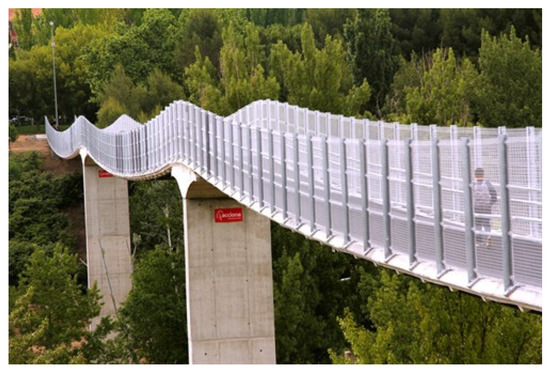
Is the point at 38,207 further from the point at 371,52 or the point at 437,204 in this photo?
the point at 437,204

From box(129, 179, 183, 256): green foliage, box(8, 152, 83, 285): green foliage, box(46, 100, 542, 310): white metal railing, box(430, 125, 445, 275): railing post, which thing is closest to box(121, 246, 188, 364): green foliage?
box(129, 179, 183, 256): green foliage

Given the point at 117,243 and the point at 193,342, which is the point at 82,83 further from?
the point at 193,342

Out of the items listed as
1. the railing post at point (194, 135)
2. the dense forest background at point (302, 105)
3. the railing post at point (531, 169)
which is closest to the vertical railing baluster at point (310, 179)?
the railing post at point (531, 169)

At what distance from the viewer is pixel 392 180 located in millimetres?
19438

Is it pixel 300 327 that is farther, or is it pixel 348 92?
pixel 348 92

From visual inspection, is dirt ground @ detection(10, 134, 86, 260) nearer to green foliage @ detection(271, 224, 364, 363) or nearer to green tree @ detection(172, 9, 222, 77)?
green tree @ detection(172, 9, 222, 77)

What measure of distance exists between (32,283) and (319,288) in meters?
11.7

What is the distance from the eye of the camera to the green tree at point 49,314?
153ft

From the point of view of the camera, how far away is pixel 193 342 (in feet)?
126

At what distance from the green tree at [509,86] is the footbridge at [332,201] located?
22.6 meters

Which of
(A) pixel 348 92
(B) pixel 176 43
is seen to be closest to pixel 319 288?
(A) pixel 348 92

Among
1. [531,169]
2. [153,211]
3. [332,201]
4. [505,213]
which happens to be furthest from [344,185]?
[153,211]

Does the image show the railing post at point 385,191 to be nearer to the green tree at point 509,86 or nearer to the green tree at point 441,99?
the green tree at point 441,99

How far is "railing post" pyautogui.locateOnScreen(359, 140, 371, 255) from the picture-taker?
20.5 metres
